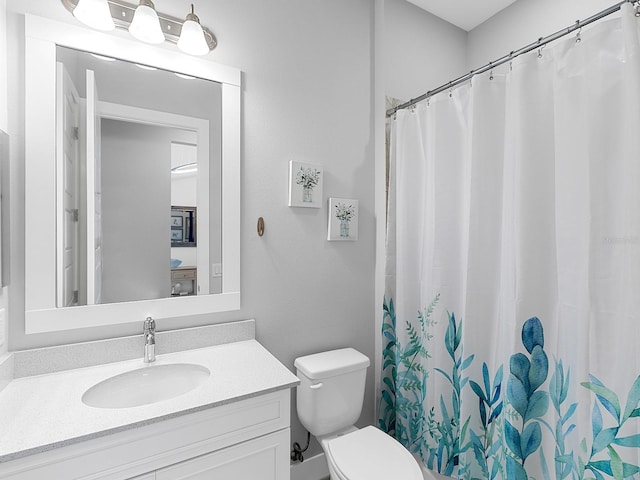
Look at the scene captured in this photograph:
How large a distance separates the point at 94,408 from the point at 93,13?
54.7 inches

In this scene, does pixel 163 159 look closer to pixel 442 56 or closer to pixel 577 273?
pixel 577 273

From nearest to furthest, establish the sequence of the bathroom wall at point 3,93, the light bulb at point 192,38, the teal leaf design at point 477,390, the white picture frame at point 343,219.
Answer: the bathroom wall at point 3,93
the light bulb at point 192,38
the teal leaf design at point 477,390
the white picture frame at point 343,219

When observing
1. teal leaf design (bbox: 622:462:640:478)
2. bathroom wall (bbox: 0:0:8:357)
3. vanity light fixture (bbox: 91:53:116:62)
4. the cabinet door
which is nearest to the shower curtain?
teal leaf design (bbox: 622:462:640:478)

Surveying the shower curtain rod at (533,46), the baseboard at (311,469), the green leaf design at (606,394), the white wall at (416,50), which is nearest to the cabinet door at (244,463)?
the baseboard at (311,469)

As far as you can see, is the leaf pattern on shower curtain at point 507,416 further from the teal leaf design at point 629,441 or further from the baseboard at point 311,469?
the baseboard at point 311,469

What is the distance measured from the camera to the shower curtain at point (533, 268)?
107cm

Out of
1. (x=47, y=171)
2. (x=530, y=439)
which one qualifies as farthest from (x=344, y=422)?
(x=47, y=171)

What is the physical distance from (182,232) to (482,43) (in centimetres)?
251

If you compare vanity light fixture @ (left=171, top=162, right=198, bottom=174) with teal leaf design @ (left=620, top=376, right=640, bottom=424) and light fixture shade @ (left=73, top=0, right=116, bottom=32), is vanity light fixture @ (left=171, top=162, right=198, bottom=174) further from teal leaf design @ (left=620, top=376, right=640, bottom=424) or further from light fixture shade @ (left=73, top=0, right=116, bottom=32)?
teal leaf design @ (left=620, top=376, right=640, bottom=424)

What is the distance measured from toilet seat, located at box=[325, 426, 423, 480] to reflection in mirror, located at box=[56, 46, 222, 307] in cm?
92

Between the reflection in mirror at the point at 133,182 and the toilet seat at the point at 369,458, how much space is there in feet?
3.01

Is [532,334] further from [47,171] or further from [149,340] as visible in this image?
[47,171]

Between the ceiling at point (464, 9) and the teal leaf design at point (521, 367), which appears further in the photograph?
the ceiling at point (464, 9)

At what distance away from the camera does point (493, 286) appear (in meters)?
1.47
